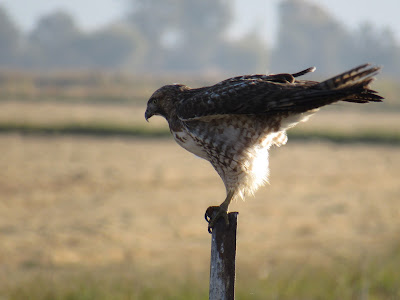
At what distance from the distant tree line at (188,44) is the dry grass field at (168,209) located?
349ft

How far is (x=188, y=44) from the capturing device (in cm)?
14600

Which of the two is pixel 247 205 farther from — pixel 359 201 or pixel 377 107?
pixel 377 107

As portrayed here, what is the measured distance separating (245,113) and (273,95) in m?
0.22

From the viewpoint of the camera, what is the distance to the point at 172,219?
15773 millimetres

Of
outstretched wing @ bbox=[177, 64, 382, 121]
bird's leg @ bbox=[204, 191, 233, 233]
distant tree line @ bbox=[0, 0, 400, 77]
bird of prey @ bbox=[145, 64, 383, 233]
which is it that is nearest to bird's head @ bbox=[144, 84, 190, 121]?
bird of prey @ bbox=[145, 64, 383, 233]

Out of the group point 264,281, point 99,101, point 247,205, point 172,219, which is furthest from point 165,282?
point 99,101

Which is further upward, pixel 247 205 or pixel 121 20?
pixel 121 20

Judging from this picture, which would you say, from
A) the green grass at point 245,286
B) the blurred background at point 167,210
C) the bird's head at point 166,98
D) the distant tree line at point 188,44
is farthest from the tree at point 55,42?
the bird's head at point 166,98

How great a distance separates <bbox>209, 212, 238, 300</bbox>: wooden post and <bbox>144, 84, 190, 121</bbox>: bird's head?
4.03 ft

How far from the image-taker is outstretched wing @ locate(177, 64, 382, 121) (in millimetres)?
3389

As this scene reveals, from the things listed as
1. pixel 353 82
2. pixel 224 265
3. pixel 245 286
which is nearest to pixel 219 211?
pixel 224 265

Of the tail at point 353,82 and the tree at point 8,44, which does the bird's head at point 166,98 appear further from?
the tree at point 8,44

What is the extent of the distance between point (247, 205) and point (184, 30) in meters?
132

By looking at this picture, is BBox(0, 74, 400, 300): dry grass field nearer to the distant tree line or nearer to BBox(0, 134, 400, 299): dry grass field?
BBox(0, 134, 400, 299): dry grass field
